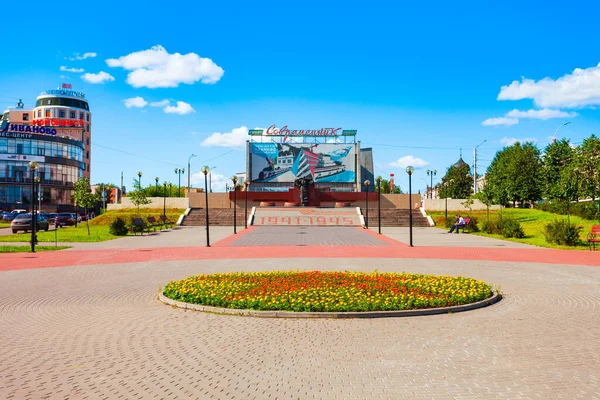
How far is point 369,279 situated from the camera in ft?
37.9

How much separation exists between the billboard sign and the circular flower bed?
78.0 meters

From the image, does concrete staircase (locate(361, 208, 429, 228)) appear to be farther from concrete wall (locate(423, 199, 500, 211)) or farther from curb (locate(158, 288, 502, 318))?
curb (locate(158, 288, 502, 318))

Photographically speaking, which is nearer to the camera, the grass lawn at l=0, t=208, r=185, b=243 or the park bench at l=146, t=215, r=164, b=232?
the grass lawn at l=0, t=208, r=185, b=243

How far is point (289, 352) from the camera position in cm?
647

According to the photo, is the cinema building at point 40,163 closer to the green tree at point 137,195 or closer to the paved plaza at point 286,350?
the green tree at point 137,195

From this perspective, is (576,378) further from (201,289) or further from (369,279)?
(201,289)

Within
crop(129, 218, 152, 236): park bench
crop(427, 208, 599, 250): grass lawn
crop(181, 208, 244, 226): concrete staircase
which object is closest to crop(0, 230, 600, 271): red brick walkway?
crop(427, 208, 599, 250): grass lawn

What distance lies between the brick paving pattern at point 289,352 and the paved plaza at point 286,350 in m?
0.02

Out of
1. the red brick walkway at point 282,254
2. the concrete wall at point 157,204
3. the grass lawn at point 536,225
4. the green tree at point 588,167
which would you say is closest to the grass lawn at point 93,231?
the concrete wall at point 157,204

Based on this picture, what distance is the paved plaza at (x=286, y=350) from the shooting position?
5191 millimetres

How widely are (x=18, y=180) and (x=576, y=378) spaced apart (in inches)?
3526

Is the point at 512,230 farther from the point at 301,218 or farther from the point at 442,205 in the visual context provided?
the point at 442,205

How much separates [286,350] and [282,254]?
518 inches

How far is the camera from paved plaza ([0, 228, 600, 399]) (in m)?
5.19
